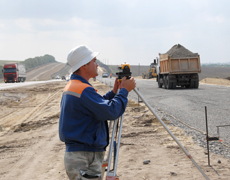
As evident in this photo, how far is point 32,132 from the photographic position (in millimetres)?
8148

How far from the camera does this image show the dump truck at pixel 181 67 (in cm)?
1992

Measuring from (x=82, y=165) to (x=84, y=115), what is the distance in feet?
1.31

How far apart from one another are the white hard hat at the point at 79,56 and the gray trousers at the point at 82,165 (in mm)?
721

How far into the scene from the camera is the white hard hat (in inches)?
94.6

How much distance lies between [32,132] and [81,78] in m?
6.30

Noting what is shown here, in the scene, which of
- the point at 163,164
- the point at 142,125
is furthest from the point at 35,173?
the point at 142,125

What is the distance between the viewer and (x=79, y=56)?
7.89 feet

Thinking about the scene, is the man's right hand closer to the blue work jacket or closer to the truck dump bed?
the blue work jacket

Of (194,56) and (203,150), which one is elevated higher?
(194,56)

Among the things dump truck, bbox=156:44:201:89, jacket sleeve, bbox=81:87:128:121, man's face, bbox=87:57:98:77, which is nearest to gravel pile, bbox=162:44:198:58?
dump truck, bbox=156:44:201:89

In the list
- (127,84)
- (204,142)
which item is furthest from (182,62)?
(127,84)

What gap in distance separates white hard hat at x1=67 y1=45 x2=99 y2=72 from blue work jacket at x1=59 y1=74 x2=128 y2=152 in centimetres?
20

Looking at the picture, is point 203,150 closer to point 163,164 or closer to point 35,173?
point 163,164

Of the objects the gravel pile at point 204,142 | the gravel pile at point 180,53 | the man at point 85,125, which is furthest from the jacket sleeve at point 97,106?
the gravel pile at point 180,53
